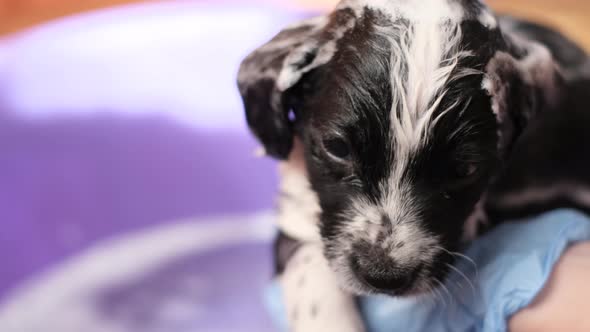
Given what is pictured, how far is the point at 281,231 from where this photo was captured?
1.96 metres

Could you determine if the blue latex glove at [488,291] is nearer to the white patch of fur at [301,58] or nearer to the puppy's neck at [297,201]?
the puppy's neck at [297,201]

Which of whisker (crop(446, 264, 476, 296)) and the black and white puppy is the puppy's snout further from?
whisker (crop(446, 264, 476, 296))

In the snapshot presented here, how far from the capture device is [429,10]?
4.56 feet

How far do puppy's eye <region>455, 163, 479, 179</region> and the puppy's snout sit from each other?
0.73 feet

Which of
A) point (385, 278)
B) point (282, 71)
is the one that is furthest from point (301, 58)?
point (385, 278)

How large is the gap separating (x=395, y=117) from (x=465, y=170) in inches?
8.3

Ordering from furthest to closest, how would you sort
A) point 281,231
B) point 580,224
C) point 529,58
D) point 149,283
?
point 149,283
point 281,231
point 580,224
point 529,58

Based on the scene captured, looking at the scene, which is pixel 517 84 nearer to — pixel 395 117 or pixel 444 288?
pixel 395 117

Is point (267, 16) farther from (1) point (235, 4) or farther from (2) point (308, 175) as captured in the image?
(2) point (308, 175)

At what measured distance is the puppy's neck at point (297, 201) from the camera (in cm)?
173

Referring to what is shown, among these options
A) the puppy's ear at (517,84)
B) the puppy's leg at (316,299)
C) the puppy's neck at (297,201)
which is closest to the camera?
the puppy's ear at (517,84)

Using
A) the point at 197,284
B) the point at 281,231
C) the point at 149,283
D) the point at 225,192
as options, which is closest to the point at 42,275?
the point at 149,283

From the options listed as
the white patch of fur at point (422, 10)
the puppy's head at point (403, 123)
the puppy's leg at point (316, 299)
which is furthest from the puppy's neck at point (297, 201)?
the white patch of fur at point (422, 10)

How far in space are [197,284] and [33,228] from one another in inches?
27.3
